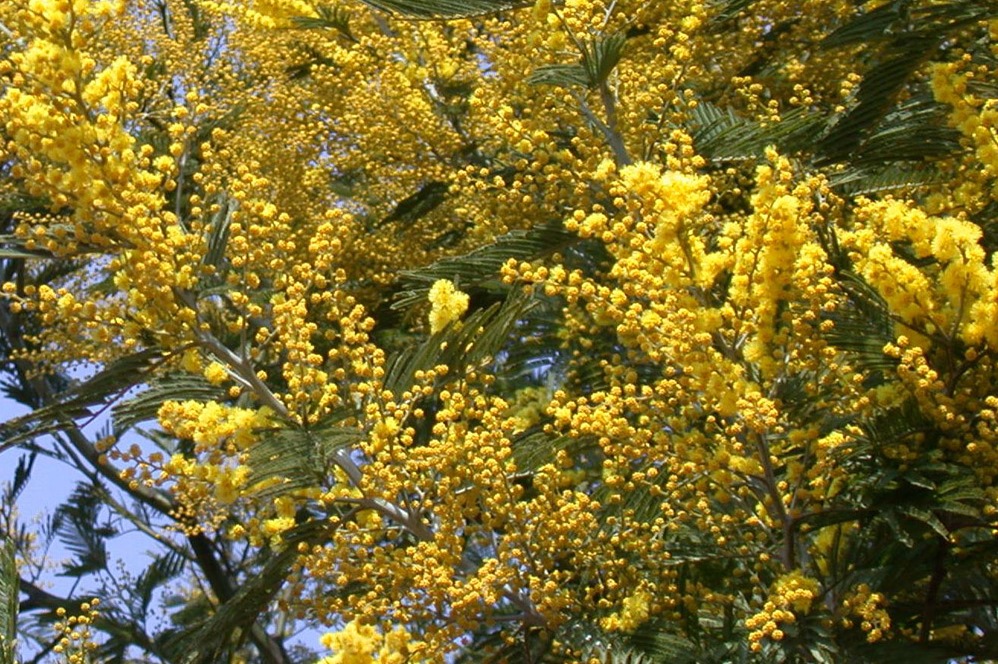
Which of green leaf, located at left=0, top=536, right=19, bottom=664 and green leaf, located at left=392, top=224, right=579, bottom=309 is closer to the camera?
green leaf, located at left=0, top=536, right=19, bottom=664

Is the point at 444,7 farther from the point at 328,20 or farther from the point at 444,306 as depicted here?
the point at 328,20

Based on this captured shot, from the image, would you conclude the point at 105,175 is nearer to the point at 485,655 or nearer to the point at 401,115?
the point at 485,655

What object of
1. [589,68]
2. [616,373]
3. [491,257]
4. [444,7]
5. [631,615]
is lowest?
[631,615]

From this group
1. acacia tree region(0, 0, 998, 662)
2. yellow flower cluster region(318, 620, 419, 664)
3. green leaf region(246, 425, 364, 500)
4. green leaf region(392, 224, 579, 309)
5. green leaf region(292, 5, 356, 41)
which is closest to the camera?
yellow flower cluster region(318, 620, 419, 664)

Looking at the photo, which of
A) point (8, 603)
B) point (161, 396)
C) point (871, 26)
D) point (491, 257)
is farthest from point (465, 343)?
point (8, 603)

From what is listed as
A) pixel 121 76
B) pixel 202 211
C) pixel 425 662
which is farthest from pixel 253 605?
pixel 121 76

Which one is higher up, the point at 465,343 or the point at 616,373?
the point at 465,343

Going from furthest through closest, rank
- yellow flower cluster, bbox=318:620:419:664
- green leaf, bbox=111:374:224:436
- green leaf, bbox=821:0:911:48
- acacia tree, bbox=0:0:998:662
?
1. green leaf, bbox=821:0:911:48
2. green leaf, bbox=111:374:224:436
3. acacia tree, bbox=0:0:998:662
4. yellow flower cluster, bbox=318:620:419:664

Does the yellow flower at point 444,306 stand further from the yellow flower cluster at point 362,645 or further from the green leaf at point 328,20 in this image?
the green leaf at point 328,20

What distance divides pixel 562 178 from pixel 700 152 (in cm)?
62

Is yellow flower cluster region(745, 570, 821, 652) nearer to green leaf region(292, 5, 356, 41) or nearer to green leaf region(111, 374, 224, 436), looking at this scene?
green leaf region(111, 374, 224, 436)

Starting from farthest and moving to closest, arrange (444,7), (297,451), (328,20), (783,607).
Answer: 1. (328,20)
2. (444,7)
3. (297,451)
4. (783,607)

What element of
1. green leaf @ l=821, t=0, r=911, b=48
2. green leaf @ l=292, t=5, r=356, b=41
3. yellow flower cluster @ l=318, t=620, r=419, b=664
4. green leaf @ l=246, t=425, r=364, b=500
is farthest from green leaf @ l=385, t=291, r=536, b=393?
green leaf @ l=292, t=5, r=356, b=41

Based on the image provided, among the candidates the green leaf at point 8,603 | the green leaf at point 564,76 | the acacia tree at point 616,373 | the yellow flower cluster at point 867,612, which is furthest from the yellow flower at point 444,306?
the green leaf at point 8,603
